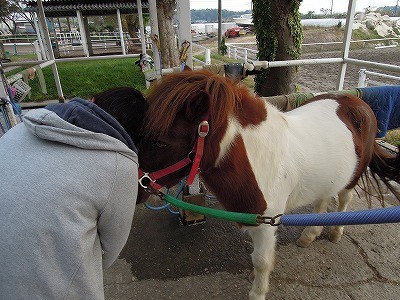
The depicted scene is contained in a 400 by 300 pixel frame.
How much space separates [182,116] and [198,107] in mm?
86

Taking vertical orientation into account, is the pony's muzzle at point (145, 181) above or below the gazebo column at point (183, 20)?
below

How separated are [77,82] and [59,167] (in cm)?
981

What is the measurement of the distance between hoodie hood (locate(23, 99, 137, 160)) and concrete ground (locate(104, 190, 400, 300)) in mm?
1554

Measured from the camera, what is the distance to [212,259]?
7.94 feet

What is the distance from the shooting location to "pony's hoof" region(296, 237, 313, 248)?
8.36 feet

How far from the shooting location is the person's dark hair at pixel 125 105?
3.66 feet

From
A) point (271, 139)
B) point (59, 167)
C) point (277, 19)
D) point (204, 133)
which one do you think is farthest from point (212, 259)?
point (277, 19)

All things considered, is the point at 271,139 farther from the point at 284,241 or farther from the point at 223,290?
the point at 284,241

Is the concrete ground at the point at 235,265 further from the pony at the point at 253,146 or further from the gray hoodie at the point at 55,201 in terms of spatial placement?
the gray hoodie at the point at 55,201

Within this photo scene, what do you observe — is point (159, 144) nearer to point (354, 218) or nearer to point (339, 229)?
point (354, 218)

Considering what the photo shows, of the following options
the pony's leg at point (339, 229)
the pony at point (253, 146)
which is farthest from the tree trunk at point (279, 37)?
the pony's leg at point (339, 229)

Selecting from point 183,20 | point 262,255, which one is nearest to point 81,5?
point 183,20

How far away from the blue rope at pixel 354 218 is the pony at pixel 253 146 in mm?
422

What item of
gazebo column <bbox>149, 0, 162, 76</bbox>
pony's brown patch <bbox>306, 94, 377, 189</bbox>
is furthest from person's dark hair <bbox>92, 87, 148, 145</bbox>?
gazebo column <bbox>149, 0, 162, 76</bbox>
